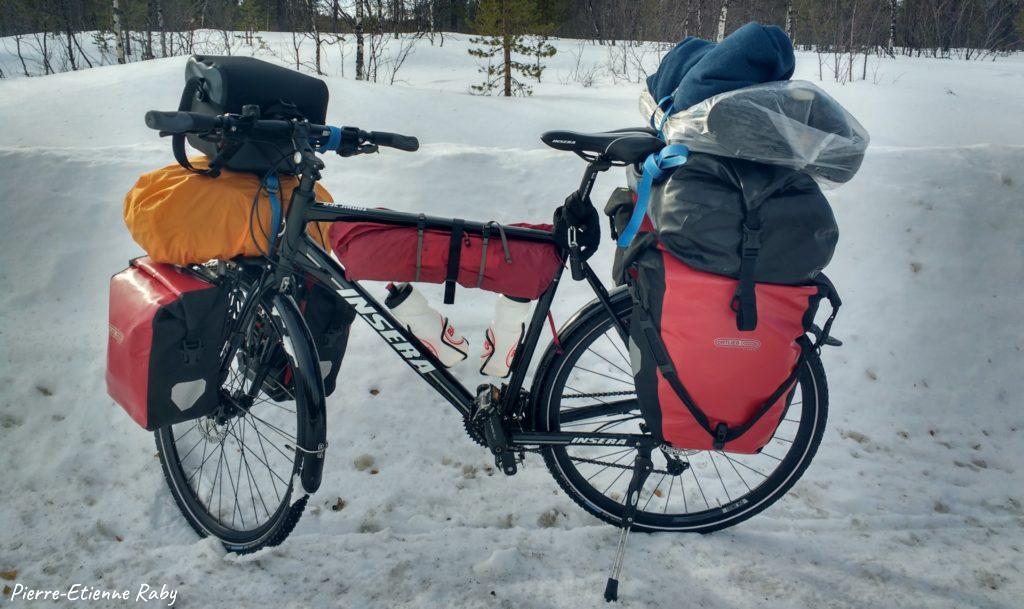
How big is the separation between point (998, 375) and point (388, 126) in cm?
511

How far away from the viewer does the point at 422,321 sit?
7.16 feet

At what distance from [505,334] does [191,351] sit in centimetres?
106

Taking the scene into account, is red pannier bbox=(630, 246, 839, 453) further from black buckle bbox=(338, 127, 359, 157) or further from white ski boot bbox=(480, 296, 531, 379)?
black buckle bbox=(338, 127, 359, 157)

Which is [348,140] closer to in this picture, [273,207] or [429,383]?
[273,207]

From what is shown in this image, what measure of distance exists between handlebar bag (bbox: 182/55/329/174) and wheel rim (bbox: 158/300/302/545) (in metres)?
0.51

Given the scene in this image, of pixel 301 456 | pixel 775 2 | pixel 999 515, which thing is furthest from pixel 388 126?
pixel 775 2

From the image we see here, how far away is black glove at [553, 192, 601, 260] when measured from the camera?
1918mm

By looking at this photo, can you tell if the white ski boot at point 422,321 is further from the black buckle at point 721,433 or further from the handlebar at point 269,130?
the black buckle at point 721,433

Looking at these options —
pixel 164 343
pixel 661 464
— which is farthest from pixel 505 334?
pixel 164 343

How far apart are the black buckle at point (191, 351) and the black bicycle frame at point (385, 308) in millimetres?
327

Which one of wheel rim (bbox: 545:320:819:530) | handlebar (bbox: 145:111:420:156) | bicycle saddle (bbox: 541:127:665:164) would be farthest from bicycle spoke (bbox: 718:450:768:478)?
handlebar (bbox: 145:111:420:156)

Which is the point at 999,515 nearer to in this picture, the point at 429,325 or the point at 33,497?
the point at 429,325

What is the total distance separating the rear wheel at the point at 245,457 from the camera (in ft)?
6.58

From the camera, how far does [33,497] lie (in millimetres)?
2285
